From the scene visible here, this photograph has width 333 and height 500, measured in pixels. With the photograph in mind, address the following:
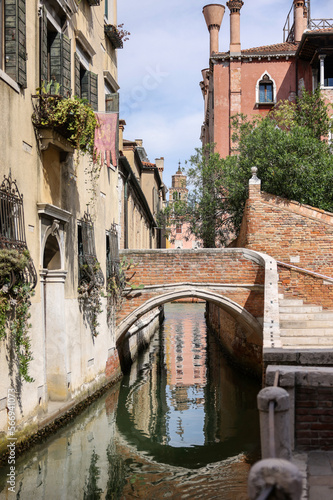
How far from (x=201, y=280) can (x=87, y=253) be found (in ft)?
9.59

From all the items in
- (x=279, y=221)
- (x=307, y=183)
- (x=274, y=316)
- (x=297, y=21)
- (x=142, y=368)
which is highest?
(x=297, y=21)

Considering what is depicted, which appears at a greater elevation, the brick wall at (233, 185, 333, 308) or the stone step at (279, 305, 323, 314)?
the brick wall at (233, 185, 333, 308)

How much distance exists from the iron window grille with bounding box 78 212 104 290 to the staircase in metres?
3.18

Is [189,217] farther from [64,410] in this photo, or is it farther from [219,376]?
[64,410]

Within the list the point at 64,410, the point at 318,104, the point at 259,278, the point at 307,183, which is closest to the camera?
the point at 64,410

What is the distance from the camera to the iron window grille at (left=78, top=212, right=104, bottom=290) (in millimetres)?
9742

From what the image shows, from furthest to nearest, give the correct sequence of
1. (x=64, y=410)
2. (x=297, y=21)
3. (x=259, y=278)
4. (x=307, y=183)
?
(x=297, y=21), (x=307, y=183), (x=259, y=278), (x=64, y=410)

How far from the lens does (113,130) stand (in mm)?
9719

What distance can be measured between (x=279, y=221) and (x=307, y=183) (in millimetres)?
2000

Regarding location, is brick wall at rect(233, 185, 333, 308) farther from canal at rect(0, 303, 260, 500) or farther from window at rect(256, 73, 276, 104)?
window at rect(256, 73, 276, 104)

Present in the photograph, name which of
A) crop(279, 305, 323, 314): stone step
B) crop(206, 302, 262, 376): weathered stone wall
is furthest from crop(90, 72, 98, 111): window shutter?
crop(206, 302, 262, 376): weathered stone wall

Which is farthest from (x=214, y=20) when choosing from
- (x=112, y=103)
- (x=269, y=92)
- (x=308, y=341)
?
(x=308, y=341)

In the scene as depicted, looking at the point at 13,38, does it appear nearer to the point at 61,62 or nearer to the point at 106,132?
the point at 61,62

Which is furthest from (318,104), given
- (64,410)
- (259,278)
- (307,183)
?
(64,410)
